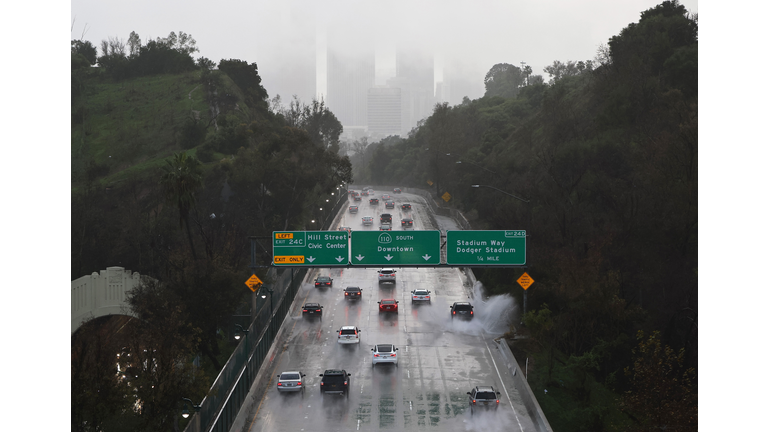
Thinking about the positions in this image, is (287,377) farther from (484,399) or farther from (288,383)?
(484,399)

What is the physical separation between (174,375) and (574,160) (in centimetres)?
4486

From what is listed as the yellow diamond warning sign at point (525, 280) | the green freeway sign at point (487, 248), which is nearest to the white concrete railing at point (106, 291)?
the green freeway sign at point (487, 248)

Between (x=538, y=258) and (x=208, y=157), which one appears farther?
(x=208, y=157)

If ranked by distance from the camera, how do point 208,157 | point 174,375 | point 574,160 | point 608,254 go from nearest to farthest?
1. point 174,375
2. point 608,254
3. point 574,160
4. point 208,157

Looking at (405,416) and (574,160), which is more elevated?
(574,160)

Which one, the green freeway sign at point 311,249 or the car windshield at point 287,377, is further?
the green freeway sign at point 311,249

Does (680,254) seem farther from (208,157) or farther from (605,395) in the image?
(208,157)

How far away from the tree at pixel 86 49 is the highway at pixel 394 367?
11765cm

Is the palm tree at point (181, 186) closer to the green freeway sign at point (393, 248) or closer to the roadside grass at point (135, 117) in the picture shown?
the green freeway sign at point (393, 248)

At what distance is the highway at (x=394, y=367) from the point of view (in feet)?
96.4

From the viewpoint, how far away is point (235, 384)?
91.9ft

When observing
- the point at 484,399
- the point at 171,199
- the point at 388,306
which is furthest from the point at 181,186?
the point at 484,399

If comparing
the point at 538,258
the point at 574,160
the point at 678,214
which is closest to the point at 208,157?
the point at 574,160

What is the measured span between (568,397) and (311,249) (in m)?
15.9
